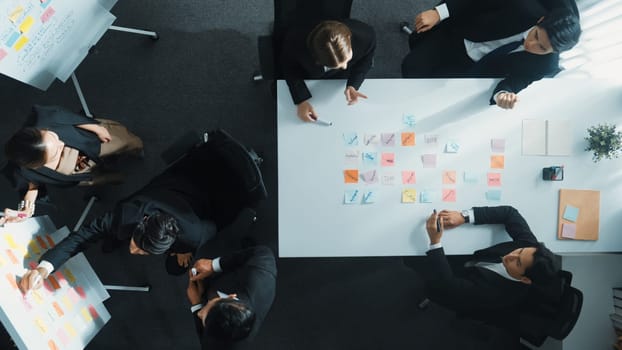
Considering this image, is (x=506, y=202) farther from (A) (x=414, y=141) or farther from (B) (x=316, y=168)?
(B) (x=316, y=168)

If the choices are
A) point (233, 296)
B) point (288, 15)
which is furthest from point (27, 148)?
point (288, 15)

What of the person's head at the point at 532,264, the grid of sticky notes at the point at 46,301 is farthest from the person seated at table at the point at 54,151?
the person's head at the point at 532,264

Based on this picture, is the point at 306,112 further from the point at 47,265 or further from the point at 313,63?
the point at 47,265

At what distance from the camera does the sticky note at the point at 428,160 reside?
72.0 inches

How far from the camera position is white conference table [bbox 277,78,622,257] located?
1802 millimetres

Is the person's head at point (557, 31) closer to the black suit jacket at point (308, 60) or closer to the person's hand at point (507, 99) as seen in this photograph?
the person's hand at point (507, 99)

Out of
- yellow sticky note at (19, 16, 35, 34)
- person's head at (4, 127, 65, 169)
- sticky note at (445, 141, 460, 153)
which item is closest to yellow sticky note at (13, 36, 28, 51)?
yellow sticky note at (19, 16, 35, 34)

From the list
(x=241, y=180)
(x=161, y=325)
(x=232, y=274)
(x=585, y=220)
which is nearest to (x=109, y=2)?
(x=241, y=180)

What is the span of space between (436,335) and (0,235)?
259 cm

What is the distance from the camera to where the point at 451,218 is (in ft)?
5.87

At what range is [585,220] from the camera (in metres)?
1.86

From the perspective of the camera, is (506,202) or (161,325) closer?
(506,202)

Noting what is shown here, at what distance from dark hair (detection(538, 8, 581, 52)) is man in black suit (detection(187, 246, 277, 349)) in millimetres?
1594

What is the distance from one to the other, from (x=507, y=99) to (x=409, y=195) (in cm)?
66
